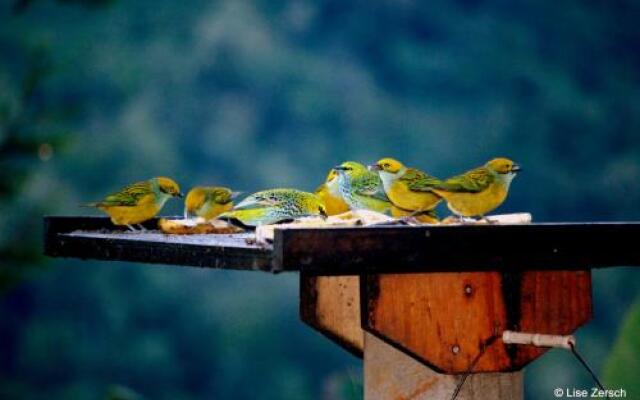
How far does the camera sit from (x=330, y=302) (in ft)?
10.6

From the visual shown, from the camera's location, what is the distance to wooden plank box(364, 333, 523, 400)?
2906mm

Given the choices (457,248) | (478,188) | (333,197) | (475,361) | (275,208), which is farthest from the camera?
(333,197)

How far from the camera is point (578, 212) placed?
7160mm

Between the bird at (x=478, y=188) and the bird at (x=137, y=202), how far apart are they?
1.23 m

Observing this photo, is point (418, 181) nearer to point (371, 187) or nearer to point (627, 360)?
point (371, 187)

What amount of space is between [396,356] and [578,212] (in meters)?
4.38

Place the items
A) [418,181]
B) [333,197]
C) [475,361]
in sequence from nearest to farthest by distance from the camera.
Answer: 1. [475,361]
2. [418,181]
3. [333,197]

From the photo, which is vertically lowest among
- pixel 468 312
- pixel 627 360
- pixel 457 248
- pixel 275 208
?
pixel 627 360

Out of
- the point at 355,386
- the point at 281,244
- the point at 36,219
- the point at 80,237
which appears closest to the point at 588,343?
the point at 36,219

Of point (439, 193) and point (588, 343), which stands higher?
point (439, 193)

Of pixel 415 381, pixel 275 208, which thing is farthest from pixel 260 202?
pixel 415 381

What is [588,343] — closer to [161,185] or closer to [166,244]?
[161,185]

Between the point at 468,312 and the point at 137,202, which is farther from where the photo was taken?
the point at 137,202

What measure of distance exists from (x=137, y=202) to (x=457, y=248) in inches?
66.6
